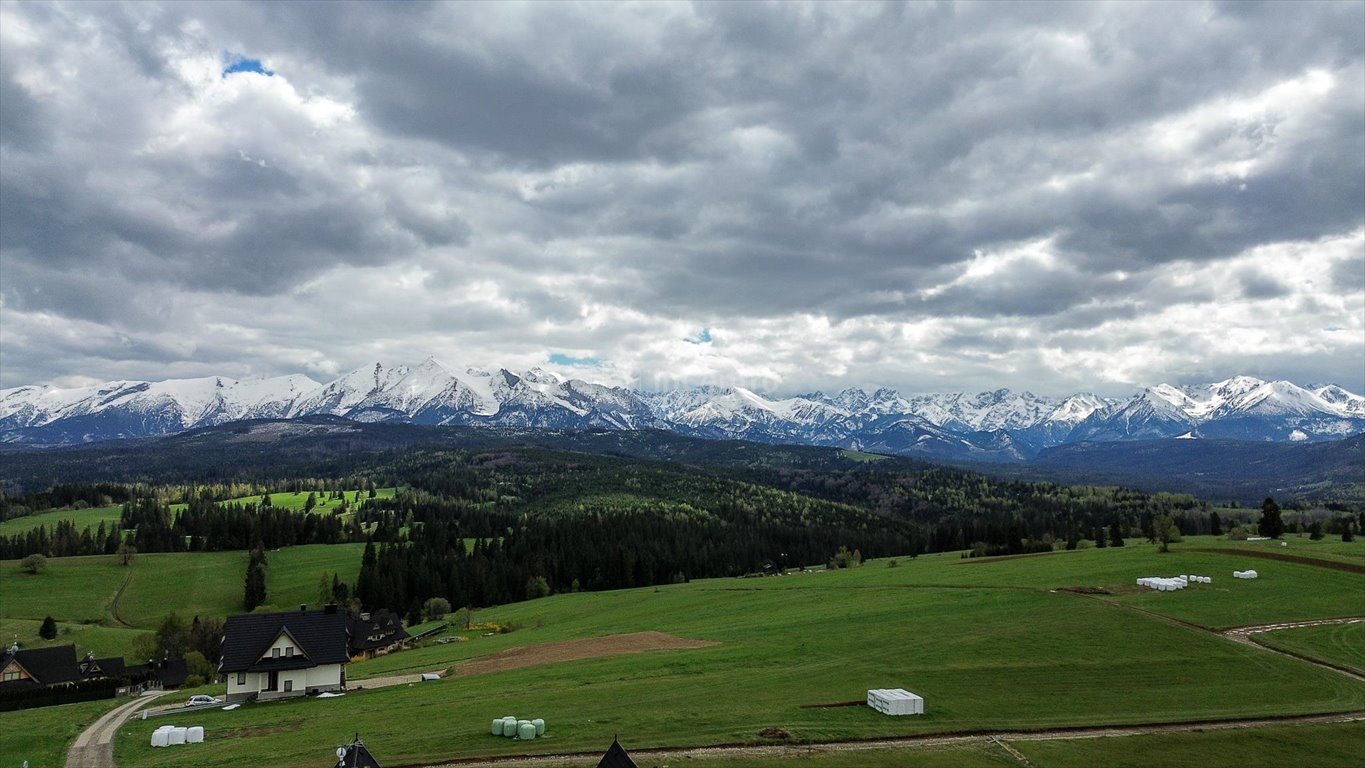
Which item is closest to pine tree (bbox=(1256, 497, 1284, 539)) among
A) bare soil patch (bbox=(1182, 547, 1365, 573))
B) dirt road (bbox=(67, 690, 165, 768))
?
bare soil patch (bbox=(1182, 547, 1365, 573))

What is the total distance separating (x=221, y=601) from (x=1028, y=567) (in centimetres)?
14918

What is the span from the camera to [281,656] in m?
69.8

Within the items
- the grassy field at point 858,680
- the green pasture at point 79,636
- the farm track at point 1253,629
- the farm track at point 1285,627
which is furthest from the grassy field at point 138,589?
the farm track at point 1285,627

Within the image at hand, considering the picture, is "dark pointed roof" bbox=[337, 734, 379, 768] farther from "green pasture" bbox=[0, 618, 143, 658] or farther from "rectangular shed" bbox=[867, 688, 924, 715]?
"green pasture" bbox=[0, 618, 143, 658]

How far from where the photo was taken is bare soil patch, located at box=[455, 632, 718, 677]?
75.6m

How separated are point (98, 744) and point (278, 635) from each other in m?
18.2

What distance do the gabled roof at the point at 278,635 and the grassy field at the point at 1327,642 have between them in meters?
87.2

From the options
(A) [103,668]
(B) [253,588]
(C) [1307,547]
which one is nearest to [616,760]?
(A) [103,668]

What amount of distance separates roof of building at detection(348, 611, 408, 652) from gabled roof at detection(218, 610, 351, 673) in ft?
135

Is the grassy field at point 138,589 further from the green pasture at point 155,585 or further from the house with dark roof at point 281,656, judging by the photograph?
the house with dark roof at point 281,656

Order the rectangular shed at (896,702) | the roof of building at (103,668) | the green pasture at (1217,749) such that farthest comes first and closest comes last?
the roof of building at (103,668) < the rectangular shed at (896,702) < the green pasture at (1217,749)

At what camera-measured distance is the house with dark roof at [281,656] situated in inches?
2697

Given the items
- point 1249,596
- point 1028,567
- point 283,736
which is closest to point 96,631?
point 283,736

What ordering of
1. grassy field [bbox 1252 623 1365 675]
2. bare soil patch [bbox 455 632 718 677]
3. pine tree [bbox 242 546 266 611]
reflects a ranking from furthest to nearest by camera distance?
pine tree [bbox 242 546 266 611] → bare soil patch [bbox 455 632 718 677] → grassy field [bbox 1252 623 1365 675]
